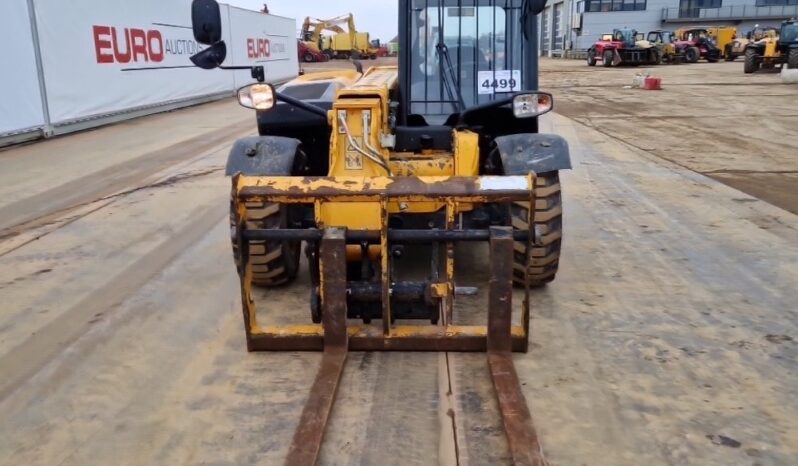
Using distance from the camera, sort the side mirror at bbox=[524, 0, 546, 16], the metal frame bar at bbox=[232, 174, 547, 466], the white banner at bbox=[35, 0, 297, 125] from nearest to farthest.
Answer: the metal frame bar at bbox=[232, 174, 547, 466] < the side mirror at bbox=[524, 0, 546, 16] < the white banner at bbox=[35, 0, 297, 125]

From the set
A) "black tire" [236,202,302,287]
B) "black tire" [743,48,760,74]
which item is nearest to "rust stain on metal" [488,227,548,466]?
"black tire" [236,202,302,287]

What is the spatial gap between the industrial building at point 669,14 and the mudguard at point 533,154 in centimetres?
6071

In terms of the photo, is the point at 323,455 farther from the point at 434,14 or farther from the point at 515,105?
the point at 434,14

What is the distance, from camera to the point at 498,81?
17.5 ft

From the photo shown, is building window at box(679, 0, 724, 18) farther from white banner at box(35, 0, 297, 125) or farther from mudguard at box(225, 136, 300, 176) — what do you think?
mudguard at box(225, 136, 300, 176)

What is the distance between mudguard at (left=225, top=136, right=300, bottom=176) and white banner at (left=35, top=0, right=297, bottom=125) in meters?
10.7

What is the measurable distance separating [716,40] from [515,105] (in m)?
45.9

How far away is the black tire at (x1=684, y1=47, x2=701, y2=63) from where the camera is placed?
4291 cm

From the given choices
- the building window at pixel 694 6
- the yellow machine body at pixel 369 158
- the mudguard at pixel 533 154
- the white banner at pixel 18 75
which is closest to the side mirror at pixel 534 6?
the mudguard at pixel 533 154

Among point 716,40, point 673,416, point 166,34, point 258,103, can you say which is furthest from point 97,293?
point 716,40

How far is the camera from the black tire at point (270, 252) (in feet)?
15.4

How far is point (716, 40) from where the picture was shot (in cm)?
4469

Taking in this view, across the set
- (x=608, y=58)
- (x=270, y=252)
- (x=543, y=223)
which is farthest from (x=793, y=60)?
(x=270, y=252)

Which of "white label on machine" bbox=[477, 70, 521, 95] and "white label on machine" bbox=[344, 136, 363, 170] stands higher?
"white label on machine" bbox=[477, 70, 521, 95]
